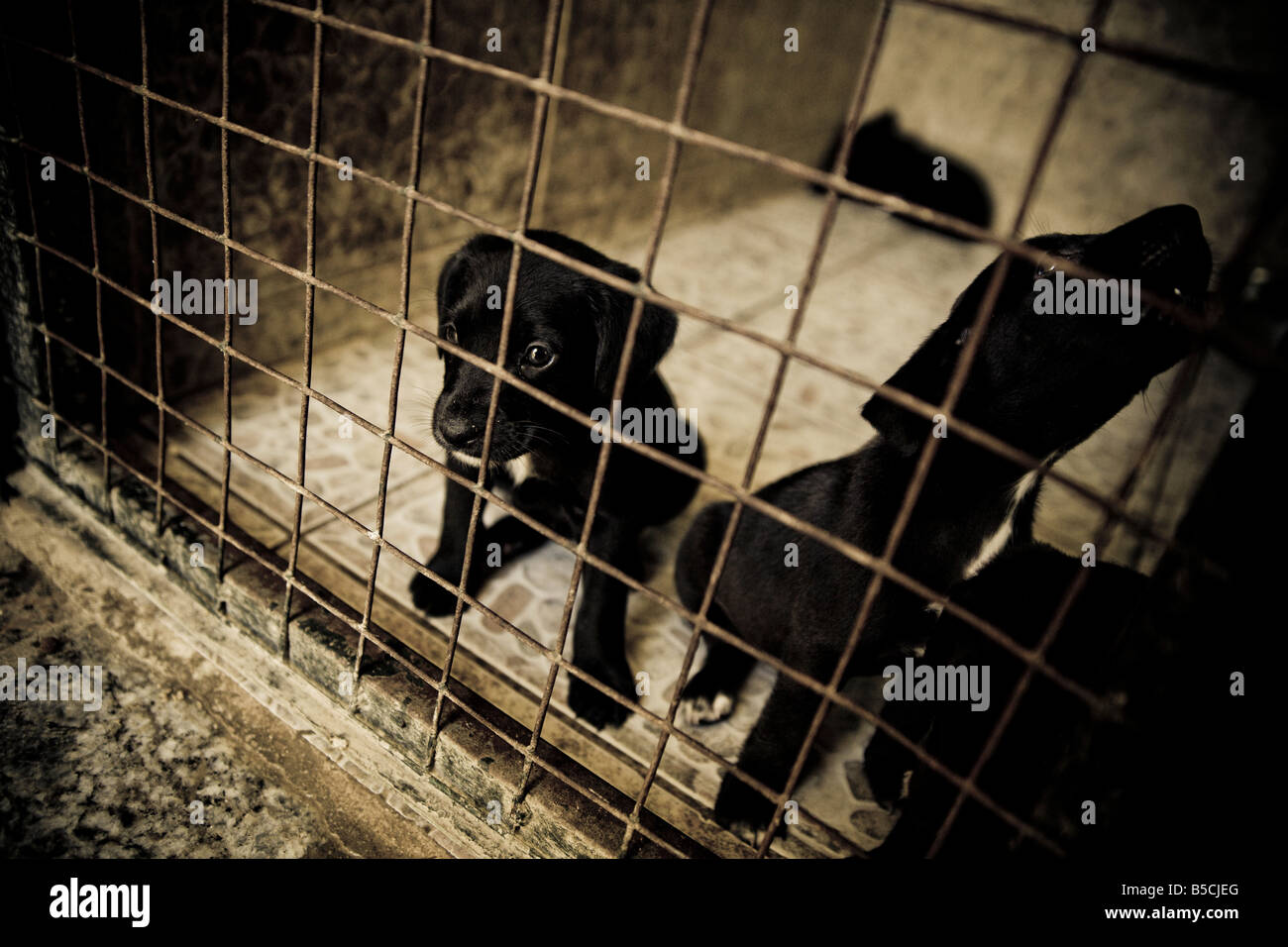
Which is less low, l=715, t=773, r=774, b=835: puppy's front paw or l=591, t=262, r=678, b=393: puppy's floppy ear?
l=591, t=262, r=678, b=393: puppy's floppy ear

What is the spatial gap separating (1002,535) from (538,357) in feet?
3.62

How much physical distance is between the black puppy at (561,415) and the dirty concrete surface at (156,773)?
517mm

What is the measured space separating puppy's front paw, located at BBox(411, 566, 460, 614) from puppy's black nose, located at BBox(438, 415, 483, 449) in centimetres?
55

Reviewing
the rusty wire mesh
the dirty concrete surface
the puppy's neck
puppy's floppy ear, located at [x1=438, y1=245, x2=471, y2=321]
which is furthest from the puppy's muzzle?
the dirty concrete surface

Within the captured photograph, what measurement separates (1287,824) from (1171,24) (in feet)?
26.6

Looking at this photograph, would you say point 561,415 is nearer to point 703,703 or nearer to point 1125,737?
point 703,703

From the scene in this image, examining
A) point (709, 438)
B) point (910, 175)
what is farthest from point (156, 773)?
point (910, 175)

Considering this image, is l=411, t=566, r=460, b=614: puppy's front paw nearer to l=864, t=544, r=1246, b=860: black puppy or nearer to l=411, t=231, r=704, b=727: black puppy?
l=411, t=231, r=704, b=727: black puppy

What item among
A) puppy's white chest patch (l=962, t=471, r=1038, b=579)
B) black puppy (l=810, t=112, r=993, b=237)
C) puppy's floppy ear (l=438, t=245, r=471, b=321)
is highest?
black puppy (l=810, t=112, r=993, b=237)

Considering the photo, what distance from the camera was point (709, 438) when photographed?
130 inches

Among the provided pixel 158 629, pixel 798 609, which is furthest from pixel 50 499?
pixel 798 609

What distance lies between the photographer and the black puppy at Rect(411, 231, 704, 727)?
1.76m

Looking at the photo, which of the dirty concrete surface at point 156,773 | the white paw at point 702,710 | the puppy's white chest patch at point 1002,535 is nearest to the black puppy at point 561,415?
the white paw at point 702,710
